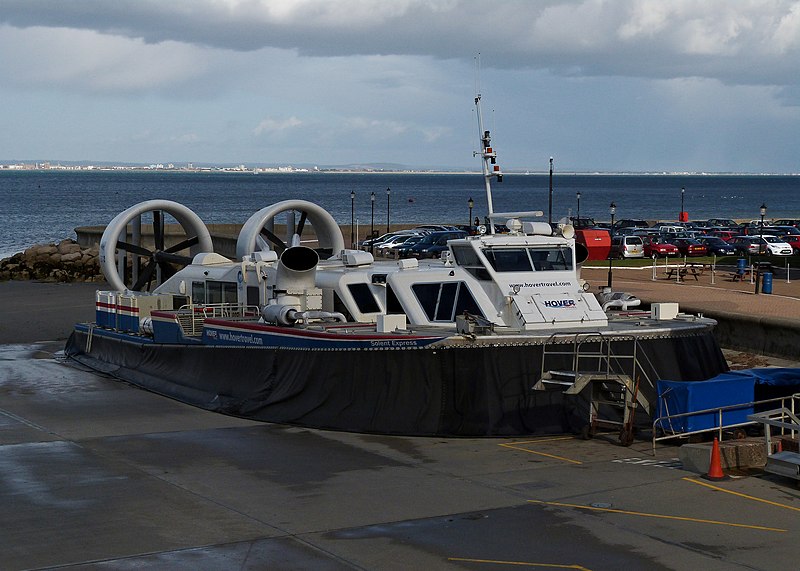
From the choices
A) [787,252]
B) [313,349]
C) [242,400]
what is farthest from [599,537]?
[787,252]

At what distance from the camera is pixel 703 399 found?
43.1 ft

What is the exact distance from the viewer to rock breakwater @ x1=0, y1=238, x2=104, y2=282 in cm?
4091

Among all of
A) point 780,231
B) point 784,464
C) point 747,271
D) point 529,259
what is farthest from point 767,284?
point 780,231

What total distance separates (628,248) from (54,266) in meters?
22.3

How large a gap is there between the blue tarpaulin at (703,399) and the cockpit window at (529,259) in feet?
9.25

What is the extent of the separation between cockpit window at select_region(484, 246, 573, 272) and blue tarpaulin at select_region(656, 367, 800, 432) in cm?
282

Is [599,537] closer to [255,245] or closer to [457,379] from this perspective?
[457,379]

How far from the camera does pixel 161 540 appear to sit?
9594 mm

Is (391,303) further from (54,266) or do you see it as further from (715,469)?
(54,266)

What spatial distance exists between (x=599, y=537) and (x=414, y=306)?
20.3ft

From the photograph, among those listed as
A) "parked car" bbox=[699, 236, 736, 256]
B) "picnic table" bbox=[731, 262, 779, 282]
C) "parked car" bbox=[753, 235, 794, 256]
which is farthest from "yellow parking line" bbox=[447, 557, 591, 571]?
"parked car" bbox=[753, 235, 794, 256]

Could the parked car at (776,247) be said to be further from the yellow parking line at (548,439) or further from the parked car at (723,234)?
the yellow parking line at (548,439)

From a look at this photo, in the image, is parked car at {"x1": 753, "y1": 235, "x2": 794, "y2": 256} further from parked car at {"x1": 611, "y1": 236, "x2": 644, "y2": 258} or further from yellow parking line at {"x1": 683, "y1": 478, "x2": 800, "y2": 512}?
yellow parking line at {"x1": 683, "y1": 478, "x2": 800, "y2": 512}

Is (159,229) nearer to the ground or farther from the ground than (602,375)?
farther from the ground
